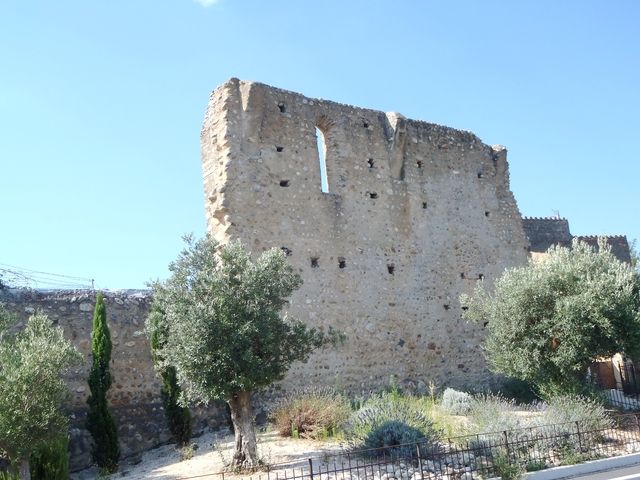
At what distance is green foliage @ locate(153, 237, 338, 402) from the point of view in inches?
386

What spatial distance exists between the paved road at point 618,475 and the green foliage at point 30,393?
27.3ft

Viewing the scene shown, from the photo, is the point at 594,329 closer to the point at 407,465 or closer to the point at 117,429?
the point at 407,465

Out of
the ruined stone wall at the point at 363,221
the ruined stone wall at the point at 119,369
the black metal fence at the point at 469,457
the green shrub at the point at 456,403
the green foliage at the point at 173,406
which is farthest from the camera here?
the ruined stone wall at the point at 363,221

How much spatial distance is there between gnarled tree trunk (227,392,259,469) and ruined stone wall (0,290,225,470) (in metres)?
3.51

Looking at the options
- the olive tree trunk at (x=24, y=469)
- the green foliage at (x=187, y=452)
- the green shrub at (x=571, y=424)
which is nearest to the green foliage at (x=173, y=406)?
the green foliage at (x=187, y=452)

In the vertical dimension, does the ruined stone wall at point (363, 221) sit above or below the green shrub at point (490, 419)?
above

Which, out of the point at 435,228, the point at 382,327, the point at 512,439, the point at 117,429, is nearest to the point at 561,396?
the point at 512,439

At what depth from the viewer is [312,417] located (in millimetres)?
11922

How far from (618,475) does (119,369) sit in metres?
9.62

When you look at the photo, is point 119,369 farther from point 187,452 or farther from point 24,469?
point 24,469

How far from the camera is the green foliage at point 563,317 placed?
13078mm

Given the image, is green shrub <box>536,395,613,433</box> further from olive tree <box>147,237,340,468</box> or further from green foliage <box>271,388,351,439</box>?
olive tree <box>147,237,340,468</box>

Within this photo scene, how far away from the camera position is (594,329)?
43.5 feet

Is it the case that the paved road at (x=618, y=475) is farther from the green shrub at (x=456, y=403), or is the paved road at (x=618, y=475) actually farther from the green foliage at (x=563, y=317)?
the green shrub at (x=456, y=403)
